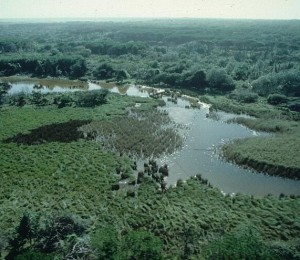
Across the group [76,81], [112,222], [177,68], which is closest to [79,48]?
[76,81]

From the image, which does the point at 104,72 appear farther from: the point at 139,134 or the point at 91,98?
the point at 139,134

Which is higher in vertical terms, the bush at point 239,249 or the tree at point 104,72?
the bush at point 239,249

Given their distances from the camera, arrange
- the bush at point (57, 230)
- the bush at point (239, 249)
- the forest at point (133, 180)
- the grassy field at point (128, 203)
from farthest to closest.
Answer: the grassy field at point (128, 203) → the bush at point (57, 230) → the forest at point (133, 180) → the bush at point (239, 249)

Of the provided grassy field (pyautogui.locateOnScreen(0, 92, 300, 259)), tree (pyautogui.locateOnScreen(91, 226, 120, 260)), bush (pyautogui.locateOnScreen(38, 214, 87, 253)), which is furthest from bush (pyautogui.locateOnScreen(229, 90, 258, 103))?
tree (pyautogui.locateOnScreen(91, 226, 120, 260))

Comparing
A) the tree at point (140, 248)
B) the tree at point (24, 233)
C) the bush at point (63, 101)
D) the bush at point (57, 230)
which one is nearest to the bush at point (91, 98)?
the bush at point (63, 101)

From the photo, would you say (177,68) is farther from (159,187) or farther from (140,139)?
(159,187)

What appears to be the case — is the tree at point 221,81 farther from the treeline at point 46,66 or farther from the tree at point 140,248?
the tree at point 140,248

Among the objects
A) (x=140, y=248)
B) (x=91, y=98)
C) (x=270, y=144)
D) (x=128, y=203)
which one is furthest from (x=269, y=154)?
(x=91, y=98)

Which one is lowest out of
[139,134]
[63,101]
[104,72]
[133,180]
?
[104,72]

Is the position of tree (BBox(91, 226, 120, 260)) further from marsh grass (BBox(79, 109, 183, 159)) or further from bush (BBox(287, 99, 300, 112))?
bush (BBox(287, 99, 300, 112))

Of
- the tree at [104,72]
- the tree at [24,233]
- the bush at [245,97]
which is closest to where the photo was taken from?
the tree at [24,233]
